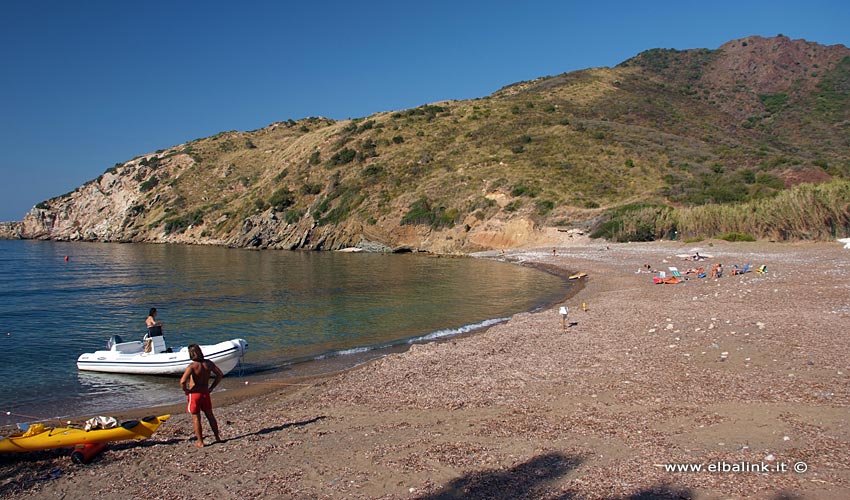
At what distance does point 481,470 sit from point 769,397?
468 centimetres

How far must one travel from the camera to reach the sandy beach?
609 centimetres

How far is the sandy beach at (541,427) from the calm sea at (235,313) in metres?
2.92

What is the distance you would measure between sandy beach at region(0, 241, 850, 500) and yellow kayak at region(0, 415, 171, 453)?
14 cm

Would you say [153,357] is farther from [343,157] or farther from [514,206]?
Answer: [343,157]

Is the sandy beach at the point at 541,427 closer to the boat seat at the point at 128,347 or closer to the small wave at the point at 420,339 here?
the small wave at the point at 420,339

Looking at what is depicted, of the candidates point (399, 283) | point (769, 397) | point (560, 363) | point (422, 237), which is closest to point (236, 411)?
point (560, 363)

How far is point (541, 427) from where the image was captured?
782cm

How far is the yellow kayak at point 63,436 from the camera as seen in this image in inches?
310

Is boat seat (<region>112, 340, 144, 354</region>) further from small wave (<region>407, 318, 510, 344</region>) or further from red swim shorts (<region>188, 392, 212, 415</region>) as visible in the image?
small wave (<region>407, 318, 510, 344</region>)

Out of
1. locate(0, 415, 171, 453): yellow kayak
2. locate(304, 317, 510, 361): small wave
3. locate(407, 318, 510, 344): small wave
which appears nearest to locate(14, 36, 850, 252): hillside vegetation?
locate(407, 318, 510, 344): small wave

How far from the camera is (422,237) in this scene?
57.2 meters

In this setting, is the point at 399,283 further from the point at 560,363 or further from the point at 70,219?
the point at 70,219

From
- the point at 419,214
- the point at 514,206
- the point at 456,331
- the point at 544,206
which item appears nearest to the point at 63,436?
the point at 456,331

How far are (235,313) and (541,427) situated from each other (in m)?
17.5
